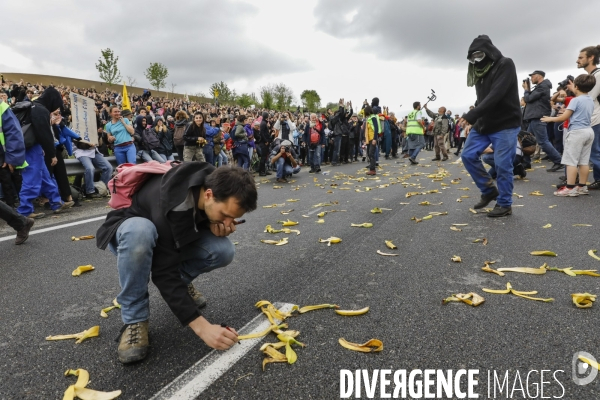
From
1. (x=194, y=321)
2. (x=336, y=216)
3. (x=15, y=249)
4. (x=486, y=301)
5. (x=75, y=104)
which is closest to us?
(x=194, y=321)

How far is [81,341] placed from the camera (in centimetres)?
243

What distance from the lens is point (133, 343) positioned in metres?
2.23

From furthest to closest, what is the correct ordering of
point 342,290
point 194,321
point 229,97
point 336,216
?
1. point 229,97
2. point 336,216
3. point 342,290
4. point 194,321

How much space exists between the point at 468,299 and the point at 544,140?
8305mm

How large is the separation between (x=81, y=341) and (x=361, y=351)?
1800 mm

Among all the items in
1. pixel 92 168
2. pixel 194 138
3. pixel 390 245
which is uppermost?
pixel 194 138

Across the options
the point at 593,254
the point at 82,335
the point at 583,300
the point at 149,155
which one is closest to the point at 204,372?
the point at 82,335

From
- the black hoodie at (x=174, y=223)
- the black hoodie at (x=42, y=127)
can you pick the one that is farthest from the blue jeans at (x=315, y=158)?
the black hoodie at (x=174, y=223)

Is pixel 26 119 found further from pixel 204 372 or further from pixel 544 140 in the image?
pixel 544 140

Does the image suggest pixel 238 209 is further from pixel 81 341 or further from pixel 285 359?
pixel 81 341

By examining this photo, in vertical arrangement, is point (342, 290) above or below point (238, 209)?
below

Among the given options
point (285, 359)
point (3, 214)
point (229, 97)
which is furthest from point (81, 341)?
point (229, 97)

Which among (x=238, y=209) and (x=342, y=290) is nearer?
(x=238, y=209)

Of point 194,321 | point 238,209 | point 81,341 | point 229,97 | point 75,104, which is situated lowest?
point 81,341
